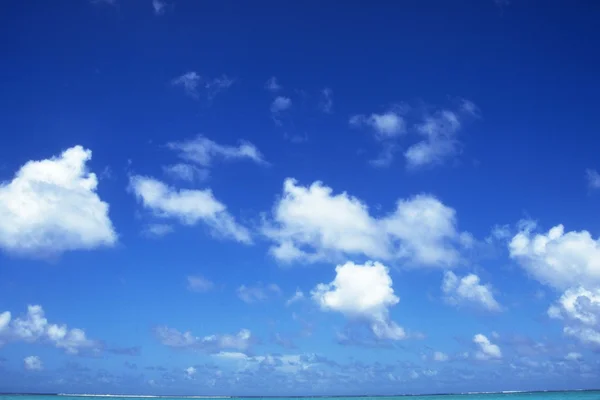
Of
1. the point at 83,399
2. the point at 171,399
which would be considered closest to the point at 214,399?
the point at 171,399

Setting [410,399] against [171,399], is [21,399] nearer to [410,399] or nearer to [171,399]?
[171,399]

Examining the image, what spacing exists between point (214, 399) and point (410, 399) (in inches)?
3123

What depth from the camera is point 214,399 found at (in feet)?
623

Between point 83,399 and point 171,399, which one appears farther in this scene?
point 171,399

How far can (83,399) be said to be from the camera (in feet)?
514

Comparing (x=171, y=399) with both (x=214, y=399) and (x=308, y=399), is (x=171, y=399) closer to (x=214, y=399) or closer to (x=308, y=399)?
(x=214, y=399)

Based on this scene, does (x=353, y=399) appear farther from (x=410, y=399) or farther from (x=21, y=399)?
(x=21, y=399)

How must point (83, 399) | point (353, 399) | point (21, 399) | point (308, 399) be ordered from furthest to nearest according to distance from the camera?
point (308, 399) → point (353, 399) → point (83, 399) → point (21, 399)

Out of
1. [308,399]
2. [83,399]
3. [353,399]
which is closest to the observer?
[83,399]

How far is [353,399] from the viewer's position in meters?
170

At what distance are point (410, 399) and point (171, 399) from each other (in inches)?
3417

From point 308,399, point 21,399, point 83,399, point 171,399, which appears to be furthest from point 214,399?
point 21,399

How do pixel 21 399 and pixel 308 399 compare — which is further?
pixel 308 399

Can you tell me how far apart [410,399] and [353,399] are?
20.9m
